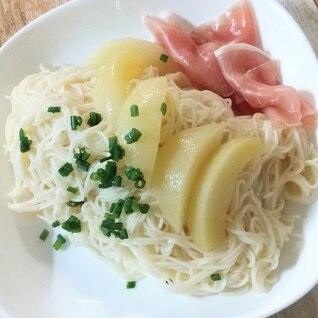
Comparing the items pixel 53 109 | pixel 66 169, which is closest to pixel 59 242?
pixel 66 169

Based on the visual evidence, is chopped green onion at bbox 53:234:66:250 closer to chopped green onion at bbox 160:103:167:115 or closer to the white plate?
the white plate

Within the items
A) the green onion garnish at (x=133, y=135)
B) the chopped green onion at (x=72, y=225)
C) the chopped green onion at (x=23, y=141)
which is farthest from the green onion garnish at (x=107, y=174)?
the chopped green onion at (x=23, y=141)

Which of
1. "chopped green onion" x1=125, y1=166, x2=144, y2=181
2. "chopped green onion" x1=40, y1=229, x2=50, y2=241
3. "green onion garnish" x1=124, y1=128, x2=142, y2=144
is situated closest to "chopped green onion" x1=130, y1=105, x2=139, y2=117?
"green onion garnish" x1=124, y1=128, x2=142, y2=144

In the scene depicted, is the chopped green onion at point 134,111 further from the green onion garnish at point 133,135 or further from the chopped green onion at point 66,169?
the chopped green onion at point 66,169

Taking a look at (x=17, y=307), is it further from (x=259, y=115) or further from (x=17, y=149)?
(x=259, y=115)

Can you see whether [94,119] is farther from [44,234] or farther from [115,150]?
[44,234]
